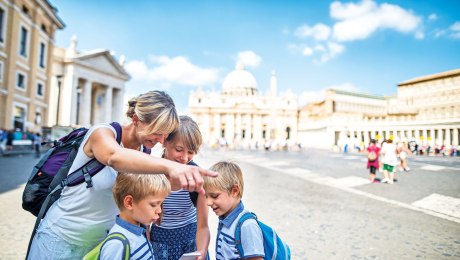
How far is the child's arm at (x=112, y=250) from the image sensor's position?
148 cm

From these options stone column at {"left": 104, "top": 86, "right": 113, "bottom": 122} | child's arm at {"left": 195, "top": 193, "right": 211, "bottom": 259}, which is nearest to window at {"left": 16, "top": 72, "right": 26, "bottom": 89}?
stone column at {"left": 104, "top": 86, "right": 113, "bottom": 122}

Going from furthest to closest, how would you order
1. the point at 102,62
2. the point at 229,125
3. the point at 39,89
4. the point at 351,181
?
the point at 229,125 < the point at 102,62 < the point at 39,89 < the point at 351,181

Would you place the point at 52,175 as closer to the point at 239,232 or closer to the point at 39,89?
the point at 239,232

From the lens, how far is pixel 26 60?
77.3ft

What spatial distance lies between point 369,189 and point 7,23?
24.8 meters

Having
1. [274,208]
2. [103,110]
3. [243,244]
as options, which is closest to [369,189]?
[274,208]

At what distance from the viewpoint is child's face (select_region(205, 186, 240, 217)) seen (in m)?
1.98

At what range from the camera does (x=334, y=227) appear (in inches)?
173

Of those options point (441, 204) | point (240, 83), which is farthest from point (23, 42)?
point (240, 83)

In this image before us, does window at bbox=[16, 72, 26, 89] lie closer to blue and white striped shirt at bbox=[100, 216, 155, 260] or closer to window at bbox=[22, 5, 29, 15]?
window at bbox=[22, 5, 29, 15]

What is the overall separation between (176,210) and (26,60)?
90.8 feet

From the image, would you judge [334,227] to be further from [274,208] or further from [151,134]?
[151,134]

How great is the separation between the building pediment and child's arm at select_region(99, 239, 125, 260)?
1700 inches

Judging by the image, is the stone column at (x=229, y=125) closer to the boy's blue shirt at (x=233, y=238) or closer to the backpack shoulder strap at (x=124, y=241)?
the boy's blue shirt at (x=233, y=238)
